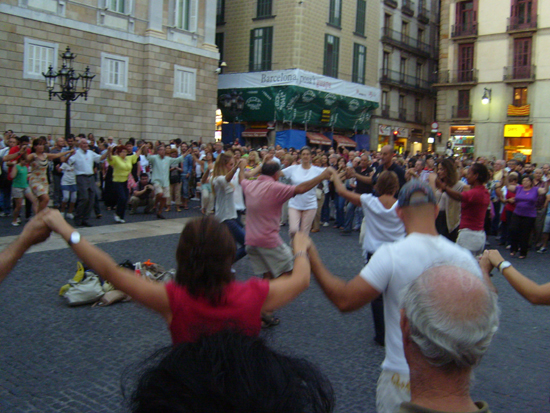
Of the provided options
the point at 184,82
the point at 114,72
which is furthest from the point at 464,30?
the point at 114,72

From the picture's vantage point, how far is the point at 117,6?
21.7m

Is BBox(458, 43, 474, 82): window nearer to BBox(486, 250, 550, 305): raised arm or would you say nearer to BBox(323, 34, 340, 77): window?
BBox(323, 34, 340, 77): window

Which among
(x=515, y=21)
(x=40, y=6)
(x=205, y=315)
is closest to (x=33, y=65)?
(x=40, y=6)

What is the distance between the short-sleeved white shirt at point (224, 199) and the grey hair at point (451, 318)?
550 cm

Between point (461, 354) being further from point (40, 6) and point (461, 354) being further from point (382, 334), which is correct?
point (40, 6)

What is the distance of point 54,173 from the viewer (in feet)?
43.2

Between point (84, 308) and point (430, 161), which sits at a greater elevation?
point (430, 161)

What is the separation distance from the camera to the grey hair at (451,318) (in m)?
1.43

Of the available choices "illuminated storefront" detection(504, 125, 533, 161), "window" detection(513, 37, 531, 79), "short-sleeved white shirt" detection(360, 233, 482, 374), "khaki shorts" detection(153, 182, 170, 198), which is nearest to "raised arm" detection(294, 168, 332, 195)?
"short-sleeved white shirt" detection(360, 233, 482, 374)

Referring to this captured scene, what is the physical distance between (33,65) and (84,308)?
15.9m

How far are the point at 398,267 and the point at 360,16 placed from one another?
34149 mm

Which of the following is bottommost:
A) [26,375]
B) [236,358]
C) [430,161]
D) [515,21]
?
[26,375]

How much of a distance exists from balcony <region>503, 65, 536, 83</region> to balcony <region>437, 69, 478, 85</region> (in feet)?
6.72

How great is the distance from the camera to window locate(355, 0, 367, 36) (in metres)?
34.0
